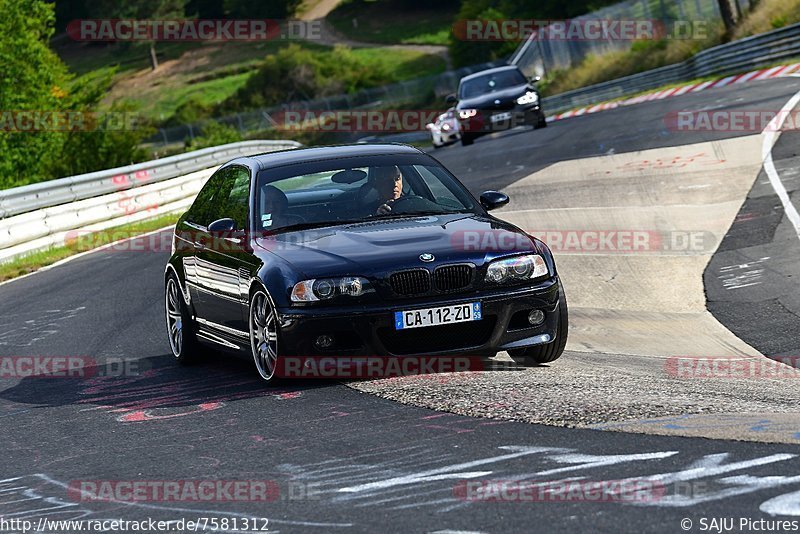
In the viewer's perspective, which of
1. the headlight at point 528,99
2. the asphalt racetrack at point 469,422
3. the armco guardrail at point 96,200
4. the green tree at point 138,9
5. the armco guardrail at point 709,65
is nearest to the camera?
the asphalt racetrack at point 469,422

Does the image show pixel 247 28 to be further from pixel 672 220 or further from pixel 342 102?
pixel 672 220

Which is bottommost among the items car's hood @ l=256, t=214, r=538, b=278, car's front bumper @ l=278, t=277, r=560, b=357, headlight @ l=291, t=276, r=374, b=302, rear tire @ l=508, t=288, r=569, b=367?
rear tire @ l=508, t=288, r=569, b=367

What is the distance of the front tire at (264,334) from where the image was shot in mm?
7809

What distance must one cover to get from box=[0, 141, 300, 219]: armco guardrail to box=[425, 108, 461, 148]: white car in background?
5178 millimetres

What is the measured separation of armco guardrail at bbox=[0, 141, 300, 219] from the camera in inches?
752

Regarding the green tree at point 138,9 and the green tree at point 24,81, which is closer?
the green tree at point 24,81

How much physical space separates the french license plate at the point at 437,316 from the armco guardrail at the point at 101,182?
39.9ft

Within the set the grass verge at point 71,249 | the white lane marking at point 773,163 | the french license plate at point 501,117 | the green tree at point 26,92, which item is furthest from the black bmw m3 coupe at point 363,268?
the green tree at point 26,92

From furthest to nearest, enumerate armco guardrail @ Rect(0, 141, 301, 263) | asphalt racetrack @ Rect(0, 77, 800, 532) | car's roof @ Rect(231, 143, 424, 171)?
armco guardrail @ Rect(0, 141, 301, 263)
car's roof @ Rect(231, 143, 424, 171)
asphalt racetrack @ Rect(0, 77, 800, 532)

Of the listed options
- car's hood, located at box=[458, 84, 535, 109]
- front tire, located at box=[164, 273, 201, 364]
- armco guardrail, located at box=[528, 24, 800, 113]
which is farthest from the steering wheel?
armco guardrail, located at box=[528, 24, 800, 113]

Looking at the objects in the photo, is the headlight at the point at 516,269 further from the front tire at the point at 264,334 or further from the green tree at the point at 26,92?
the green tree at the point at 26,92

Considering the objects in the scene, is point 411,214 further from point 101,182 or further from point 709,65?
point 709,65

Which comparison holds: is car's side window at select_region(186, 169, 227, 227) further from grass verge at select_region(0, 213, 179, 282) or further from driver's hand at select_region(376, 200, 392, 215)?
grass verge at select_region(0, 213, 179, 282)

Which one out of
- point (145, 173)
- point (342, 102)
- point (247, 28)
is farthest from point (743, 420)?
point (247, 28)
